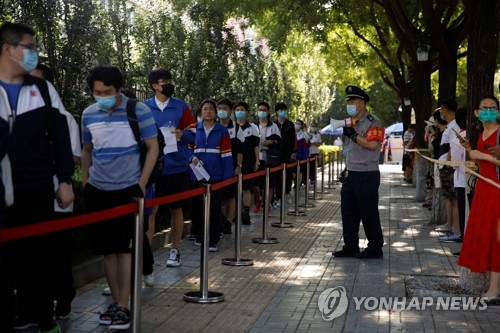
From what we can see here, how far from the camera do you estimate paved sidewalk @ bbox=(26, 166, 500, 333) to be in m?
6.57

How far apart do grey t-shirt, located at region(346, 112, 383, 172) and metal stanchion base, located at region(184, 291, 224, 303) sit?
3.21 meters

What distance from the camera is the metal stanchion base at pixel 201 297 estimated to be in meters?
7.39

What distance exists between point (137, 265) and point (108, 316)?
85cm

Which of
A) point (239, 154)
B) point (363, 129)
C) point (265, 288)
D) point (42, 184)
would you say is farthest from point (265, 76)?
point (42, 184)

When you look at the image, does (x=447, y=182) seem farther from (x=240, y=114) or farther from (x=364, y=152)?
(x=240, y=114)

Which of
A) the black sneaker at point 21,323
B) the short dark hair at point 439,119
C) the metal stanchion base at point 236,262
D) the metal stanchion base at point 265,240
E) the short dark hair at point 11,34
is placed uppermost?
the short dark hair at point 11,34

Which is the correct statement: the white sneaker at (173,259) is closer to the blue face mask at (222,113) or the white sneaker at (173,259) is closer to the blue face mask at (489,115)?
the blue face mask at (222,113)

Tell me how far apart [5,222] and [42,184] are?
34 cm

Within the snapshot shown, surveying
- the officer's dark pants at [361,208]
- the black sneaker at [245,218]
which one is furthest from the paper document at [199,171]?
the black sneaker at [245,218]

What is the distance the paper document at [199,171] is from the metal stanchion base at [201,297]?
3010mm

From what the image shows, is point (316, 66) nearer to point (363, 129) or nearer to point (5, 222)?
point (363, 129)

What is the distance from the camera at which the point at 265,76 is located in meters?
28.1

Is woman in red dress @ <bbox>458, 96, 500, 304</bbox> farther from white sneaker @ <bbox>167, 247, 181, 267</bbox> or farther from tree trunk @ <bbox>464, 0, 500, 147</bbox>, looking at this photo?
white sneaker @ <bbox>167, 247, 181, 267</bbox>

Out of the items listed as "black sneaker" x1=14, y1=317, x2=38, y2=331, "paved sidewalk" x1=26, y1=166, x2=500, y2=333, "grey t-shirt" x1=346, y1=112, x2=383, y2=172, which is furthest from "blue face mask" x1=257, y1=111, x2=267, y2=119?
"black sneaker" x1=14, y1=317, x2=38, y2=331
